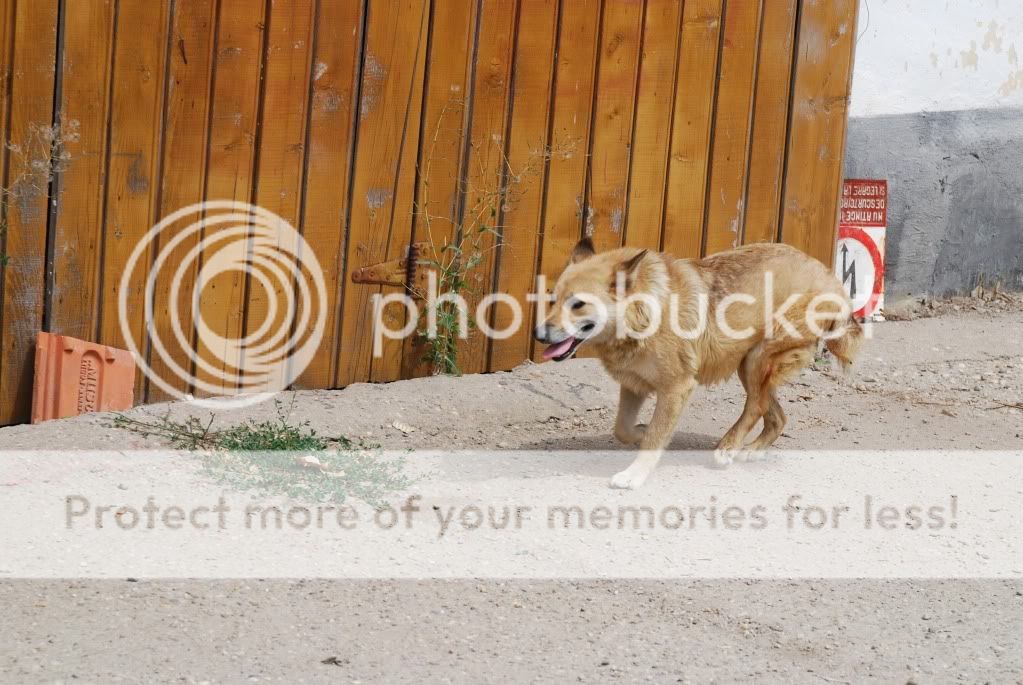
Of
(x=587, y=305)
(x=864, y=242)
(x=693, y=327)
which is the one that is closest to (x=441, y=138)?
(x=587, y=305)

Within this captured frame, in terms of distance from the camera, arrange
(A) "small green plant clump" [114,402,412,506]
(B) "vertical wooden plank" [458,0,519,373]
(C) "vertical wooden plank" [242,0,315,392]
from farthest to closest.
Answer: (B) "vertical wooden plank" [458,0,519,373] → (C) "vertical wooden plank" [242,0,315,392] → (A) "small green plant clump" [114,402,412,506]

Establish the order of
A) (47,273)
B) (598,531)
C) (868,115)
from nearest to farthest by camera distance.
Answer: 1. (598,531)
2. (47,273)
3. (868,115)

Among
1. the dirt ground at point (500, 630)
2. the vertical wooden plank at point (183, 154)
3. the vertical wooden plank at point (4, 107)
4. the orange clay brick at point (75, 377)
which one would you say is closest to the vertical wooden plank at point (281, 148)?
the vertical wooden plank at point (183, 154)

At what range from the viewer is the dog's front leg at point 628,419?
5973 mm

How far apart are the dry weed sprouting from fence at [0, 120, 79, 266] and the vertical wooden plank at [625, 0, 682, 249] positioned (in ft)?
9.44

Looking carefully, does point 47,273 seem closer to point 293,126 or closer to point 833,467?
point 293,126

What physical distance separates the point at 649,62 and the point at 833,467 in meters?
2.41

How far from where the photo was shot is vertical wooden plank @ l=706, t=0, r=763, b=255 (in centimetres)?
717

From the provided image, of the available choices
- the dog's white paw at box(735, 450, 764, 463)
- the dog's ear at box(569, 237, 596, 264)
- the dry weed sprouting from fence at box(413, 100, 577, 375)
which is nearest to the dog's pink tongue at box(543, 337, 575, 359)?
the dog's ear at box(569, 237, 596, 264)

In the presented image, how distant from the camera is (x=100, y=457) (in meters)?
5.29

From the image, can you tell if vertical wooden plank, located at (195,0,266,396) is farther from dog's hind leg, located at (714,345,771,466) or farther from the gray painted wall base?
the gray painted wall base

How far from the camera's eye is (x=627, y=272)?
5.62 meters

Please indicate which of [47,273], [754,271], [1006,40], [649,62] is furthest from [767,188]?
[47,273]

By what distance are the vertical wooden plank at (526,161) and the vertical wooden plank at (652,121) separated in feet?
1.74
